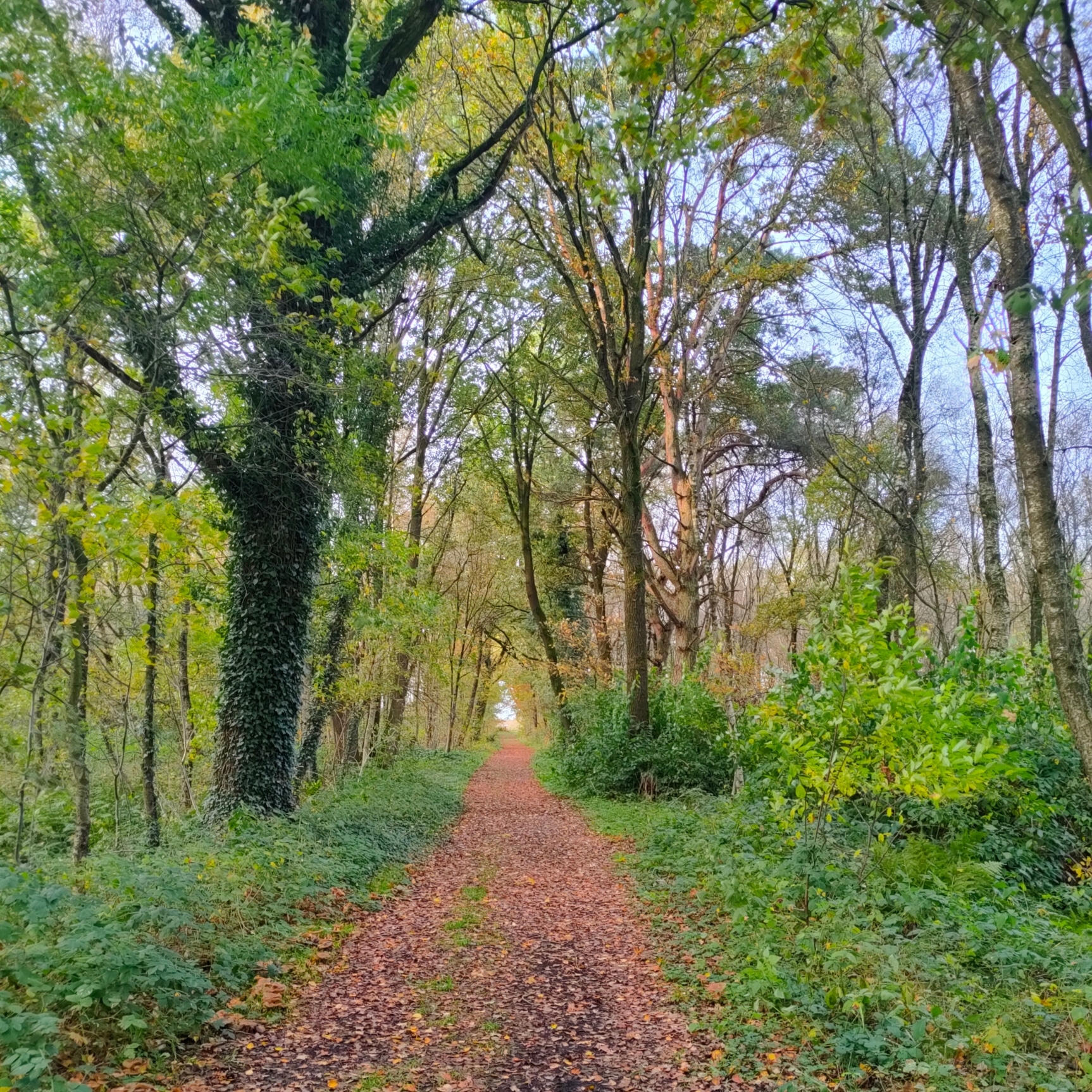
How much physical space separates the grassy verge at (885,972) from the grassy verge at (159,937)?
109 inches

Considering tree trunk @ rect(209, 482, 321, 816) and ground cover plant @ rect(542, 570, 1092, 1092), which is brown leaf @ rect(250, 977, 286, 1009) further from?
tree trunk @ rect(209, 482, 321, 816)

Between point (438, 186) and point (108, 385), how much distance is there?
4.89 metres

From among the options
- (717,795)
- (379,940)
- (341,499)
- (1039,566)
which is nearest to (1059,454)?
(717,795)

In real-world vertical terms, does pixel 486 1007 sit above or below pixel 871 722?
below

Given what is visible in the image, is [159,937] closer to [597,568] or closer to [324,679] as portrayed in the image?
[324,679]

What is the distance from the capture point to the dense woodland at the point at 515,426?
3.99 m

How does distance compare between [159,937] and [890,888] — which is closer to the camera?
[159,937]

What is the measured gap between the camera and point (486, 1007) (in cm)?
435

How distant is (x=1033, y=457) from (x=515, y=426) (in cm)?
1395

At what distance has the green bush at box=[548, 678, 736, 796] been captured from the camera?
1136 centimetres

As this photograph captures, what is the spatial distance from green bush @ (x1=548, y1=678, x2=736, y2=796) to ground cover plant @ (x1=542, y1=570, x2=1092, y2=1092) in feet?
11.8

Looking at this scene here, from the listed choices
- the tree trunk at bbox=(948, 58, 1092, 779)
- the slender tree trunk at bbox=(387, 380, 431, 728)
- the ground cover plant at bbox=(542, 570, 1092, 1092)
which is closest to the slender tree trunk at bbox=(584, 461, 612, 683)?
the slender tree trunk at bbox=(387, 380, 431, 728)

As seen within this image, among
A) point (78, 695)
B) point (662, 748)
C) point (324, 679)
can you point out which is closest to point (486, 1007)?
point (78, 695)

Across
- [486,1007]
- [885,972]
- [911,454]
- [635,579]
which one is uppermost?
[911,454]
